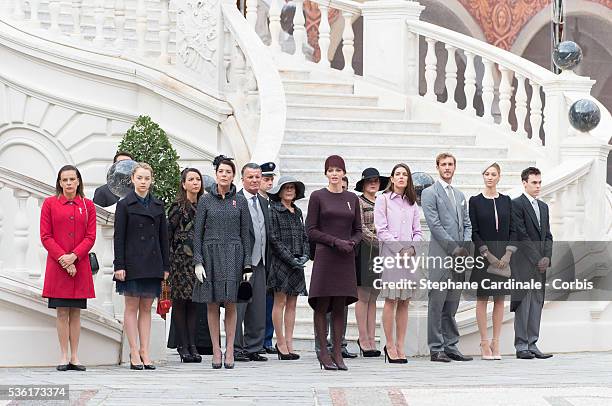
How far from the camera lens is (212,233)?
448 inches

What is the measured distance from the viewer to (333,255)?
11172mm

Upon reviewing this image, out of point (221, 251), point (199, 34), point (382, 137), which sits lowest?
point (221, 251)

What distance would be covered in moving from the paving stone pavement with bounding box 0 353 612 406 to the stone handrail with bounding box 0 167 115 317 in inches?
27.5

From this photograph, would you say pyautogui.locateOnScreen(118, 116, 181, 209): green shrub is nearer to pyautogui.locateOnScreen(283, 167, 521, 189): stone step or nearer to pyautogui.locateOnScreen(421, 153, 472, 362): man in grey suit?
pyautogui.locateOnScreen(283, 167, 521, 189): stone step

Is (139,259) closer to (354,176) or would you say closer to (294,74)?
(354,176)

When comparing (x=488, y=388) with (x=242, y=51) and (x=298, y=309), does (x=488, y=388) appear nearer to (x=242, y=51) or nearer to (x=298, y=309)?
(x=298, y=309)

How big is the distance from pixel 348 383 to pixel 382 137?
6.23 metres

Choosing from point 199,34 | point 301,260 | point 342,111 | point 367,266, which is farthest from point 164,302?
point 342,111

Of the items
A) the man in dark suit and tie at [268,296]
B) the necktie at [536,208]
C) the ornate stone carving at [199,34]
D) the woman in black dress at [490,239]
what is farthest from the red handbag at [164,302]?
the ornate stone carving at [199,34]

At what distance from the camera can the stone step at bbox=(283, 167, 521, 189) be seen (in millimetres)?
14930

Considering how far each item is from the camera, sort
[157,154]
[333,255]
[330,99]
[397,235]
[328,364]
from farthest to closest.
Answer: [330,99], [157,154], [397,235], [333,255], [328,364]

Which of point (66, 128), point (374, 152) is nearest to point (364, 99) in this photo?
point (374, 152)

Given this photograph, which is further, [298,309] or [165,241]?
[298,309]

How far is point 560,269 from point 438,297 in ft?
5.59
